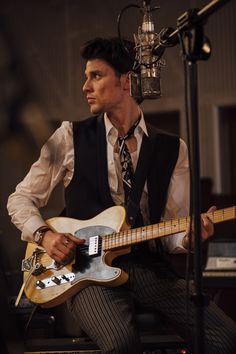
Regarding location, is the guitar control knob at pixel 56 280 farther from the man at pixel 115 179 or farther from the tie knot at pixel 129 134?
the tie knot at pixel 129 134

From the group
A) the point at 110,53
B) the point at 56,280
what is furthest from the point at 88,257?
the point at 110,53

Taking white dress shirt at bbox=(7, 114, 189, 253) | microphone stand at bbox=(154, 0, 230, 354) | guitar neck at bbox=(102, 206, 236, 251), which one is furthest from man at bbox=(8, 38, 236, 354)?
microphone stand at bbox=(154, 0, 230, 354)

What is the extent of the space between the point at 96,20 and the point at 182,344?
517cm

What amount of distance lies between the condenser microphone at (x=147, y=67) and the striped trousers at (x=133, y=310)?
84cm

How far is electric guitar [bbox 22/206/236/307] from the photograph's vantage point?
301 cm

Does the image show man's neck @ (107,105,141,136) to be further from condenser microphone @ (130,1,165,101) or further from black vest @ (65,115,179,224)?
condenser microphone @ (130,1,165,101)

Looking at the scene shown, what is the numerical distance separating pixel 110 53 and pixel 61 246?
3.07 feet

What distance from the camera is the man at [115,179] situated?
3127 millimetres

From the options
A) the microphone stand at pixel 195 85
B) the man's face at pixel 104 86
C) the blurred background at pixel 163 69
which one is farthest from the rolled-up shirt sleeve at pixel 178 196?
the blurred background at pixel 163 69

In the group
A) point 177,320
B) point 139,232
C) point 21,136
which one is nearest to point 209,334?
point 177,320

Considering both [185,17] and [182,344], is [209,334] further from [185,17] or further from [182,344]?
[185,17]

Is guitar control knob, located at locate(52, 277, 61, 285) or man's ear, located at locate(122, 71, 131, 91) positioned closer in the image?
guitar control knob, located at locate(52, 277, 61, 285)

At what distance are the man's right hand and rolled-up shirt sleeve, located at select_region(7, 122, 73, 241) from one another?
199 millimetres

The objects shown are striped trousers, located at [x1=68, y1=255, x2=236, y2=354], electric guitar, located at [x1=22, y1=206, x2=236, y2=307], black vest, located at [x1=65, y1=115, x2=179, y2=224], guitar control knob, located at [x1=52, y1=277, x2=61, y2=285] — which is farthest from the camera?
black vest, located at [x1=65, y1=115, x2=179, y2=224]
